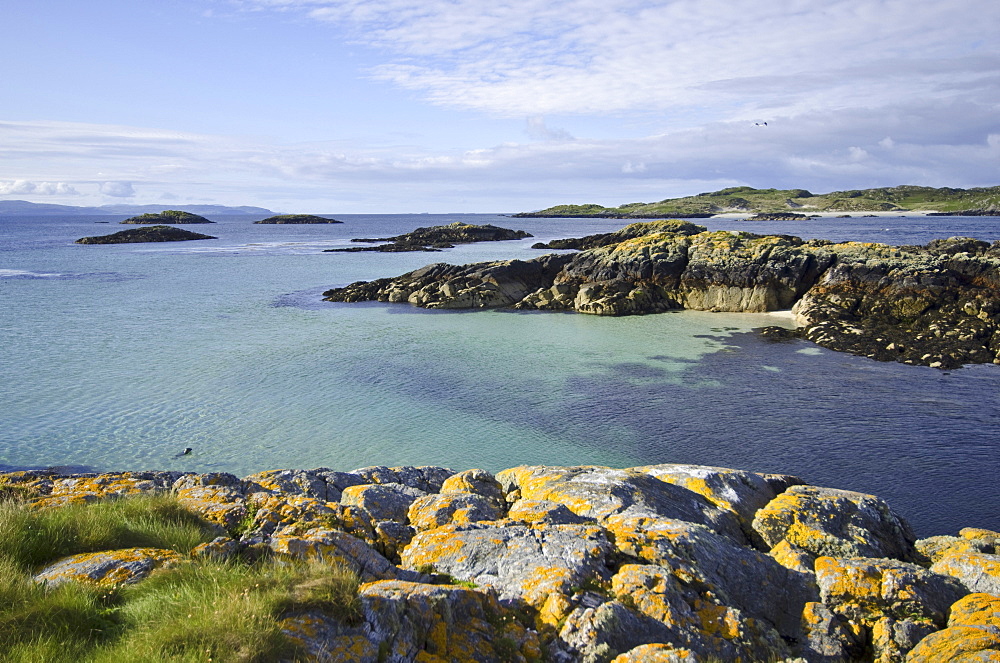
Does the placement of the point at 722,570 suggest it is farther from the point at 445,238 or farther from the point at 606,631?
the point at 445,238

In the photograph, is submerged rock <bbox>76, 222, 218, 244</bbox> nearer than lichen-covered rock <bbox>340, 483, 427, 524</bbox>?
No

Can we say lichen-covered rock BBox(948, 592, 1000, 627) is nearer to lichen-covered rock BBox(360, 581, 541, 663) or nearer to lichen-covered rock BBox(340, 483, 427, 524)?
lichen-covered rock BBox(360, 581, 541, 663)

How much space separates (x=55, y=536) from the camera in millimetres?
6562

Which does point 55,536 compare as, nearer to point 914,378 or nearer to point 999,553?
point 999,553

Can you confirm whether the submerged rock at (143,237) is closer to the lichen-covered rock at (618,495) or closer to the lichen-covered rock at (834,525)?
the lichen-covered rock at (618,495)

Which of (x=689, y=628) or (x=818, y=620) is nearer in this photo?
(x=689, y=628)

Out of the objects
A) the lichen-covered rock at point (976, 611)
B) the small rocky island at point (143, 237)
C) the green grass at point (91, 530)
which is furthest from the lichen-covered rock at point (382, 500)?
the small rocky island at point (143, 237)

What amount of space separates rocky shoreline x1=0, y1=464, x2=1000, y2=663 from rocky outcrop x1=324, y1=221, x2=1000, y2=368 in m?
24.9

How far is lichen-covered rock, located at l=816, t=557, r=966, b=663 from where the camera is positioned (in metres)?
6.88

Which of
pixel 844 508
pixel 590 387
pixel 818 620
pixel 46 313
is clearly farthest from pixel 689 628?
pixel 46 313

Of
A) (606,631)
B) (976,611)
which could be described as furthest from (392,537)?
(976,611)

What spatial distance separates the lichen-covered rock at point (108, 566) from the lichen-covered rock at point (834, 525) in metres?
9.37

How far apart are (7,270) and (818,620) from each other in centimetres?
9425

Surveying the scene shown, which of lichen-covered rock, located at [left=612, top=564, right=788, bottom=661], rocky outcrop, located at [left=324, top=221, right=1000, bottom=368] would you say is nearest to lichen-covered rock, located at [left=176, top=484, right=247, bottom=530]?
lichen-covered rock, located at [left=612, top=564, right=788, bottom=661]
